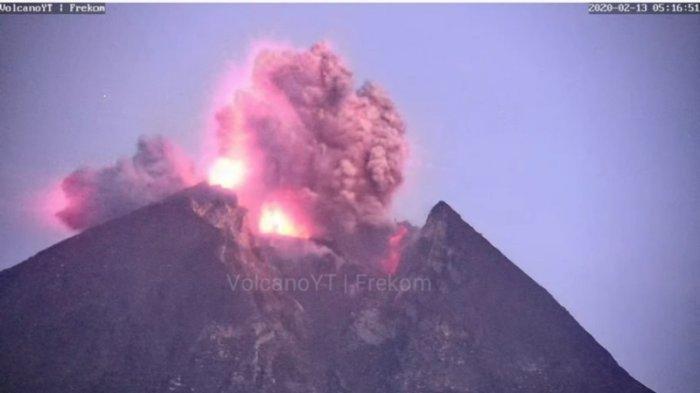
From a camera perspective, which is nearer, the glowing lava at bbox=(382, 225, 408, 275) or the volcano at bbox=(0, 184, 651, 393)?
the volcano at bbox=(0, 184, 651, 393)

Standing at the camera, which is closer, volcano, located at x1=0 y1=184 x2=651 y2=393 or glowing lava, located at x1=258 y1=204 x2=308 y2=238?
volcano, located at x1=0 y1=184 x2=651 y2=393

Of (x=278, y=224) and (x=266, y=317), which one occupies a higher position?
→ (x=278, y=224)

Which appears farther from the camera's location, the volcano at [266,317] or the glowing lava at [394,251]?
the glowing lava at [394,251]

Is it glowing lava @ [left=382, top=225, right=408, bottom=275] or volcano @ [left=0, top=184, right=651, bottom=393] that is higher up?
glowing lava @ [left=382, top=225, right=408, bottom=275]

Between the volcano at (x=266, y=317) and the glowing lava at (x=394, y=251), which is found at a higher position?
the glowing lava at (x=394, y=251)
